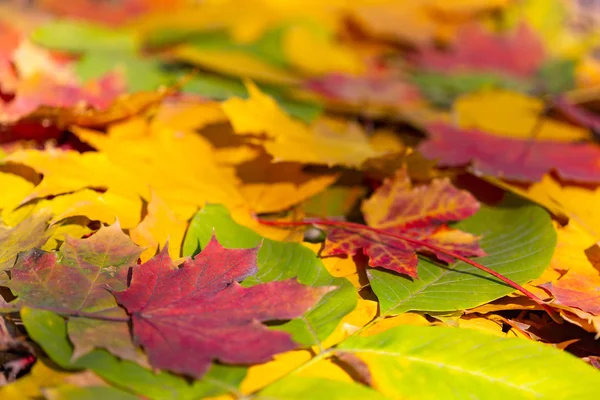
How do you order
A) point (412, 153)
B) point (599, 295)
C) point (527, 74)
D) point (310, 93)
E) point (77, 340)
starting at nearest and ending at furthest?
point (77, 340) < point (599, 295) < point (412, 153) < point (310, 93) < point (527, 74)

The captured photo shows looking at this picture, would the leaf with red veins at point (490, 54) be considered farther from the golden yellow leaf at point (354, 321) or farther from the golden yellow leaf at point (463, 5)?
the golden yellow leaf at point (354, 321)

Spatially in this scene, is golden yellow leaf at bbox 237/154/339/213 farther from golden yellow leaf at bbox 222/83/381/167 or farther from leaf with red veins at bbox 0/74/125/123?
leaf with red veins at bbox 0/74/125/123

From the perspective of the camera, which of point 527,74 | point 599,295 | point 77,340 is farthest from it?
point 527,74

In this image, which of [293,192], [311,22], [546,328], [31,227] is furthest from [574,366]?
[311,22]

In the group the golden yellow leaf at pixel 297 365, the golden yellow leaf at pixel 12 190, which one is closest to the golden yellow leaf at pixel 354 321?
the golden yellow leaf at pixel 297 365

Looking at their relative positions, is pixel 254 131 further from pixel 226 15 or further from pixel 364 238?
pixel 226 15

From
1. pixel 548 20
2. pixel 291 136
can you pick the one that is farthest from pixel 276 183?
pixel 548 20
